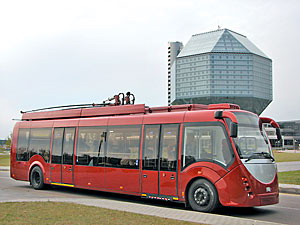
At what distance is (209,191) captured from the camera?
1012cm

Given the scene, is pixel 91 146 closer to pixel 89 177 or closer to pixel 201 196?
pixel 89 177

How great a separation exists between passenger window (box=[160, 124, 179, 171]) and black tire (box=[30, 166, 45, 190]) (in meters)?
6.53

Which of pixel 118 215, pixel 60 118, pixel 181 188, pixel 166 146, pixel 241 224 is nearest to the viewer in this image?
pixel 241 224

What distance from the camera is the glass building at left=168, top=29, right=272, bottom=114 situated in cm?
16238

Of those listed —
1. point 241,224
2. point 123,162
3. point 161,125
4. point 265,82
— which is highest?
point 265,82

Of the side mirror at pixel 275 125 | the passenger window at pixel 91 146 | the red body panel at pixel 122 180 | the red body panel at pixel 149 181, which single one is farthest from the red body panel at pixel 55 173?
the side mirror at pixel 275 125

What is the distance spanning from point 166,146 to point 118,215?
124 inches

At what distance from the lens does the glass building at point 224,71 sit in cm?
16238

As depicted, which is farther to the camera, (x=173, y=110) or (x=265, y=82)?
(x=265, y=82)

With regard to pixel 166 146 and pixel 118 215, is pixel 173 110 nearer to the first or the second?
pixel 166 146

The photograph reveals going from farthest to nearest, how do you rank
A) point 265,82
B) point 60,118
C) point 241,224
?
point 265,82 → point 60,118 → point 241,224

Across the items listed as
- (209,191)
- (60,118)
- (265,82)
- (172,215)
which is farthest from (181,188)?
(265,82)

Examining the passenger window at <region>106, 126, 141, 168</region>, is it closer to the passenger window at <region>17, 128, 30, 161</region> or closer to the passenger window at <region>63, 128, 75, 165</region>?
the passenger window at <region>63, 128, 75, 165</region>

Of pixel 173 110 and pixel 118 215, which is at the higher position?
pixel 173 110
